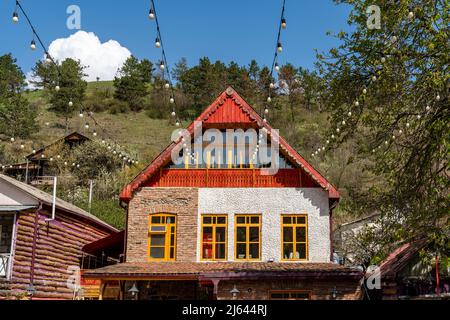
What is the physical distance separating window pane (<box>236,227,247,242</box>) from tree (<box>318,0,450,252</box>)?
219 inches

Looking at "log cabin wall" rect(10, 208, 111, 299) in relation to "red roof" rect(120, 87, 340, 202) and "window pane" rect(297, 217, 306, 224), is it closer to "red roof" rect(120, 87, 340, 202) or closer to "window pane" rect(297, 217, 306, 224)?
"red roof" rect(120, 87, 340, 202)

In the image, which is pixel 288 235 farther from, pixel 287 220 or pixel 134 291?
pixel 134 291

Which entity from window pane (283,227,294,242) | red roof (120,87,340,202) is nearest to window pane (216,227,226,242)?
window pane (283,227,294,242)

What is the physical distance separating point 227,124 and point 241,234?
12.8ft

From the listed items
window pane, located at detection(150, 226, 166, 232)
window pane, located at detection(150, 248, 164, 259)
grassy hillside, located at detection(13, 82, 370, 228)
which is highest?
grassy hillside, located at detection(13, 82, 370, 228)

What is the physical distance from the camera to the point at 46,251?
2175cm

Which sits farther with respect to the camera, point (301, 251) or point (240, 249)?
point (240, 249)

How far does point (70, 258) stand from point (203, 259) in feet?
25.7

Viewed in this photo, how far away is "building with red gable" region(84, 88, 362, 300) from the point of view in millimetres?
18953

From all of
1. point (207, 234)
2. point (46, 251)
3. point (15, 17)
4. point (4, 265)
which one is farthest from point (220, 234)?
point (15, 17)

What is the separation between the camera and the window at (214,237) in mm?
19078

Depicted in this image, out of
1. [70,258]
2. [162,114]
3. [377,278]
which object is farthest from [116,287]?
[162,114]

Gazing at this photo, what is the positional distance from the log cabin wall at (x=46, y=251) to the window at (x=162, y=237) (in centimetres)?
459
